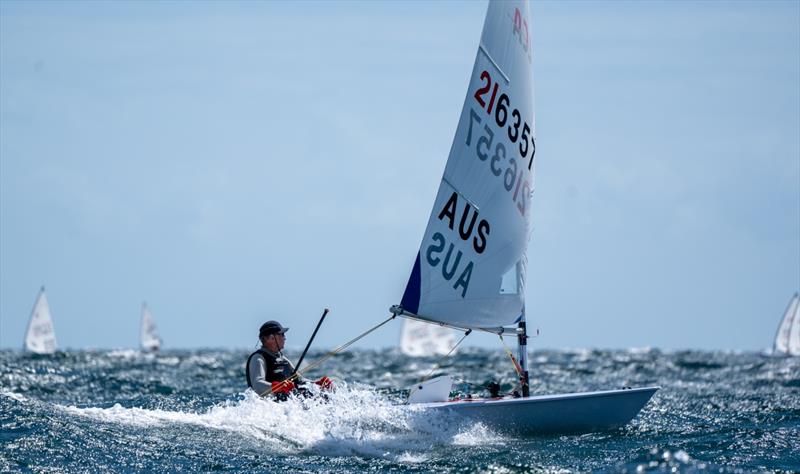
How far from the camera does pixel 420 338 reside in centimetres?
4475

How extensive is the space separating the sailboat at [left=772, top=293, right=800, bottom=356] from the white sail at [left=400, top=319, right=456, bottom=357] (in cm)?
1393

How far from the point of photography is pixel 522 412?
35.2 ft

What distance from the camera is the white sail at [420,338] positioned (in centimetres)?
4450

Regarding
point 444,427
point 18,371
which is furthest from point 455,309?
point 18,371

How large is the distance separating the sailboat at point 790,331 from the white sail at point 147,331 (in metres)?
32.0

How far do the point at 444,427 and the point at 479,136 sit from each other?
122 inches

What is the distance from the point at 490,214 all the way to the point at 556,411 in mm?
2241

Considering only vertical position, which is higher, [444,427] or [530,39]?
[530,39]

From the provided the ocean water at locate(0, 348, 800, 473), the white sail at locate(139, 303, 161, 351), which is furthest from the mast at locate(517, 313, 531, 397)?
the white sail at locate(139, 303, 161, 351)

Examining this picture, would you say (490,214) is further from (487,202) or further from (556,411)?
(556,411)

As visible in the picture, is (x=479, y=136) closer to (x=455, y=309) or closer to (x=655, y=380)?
(x=455, y=309)

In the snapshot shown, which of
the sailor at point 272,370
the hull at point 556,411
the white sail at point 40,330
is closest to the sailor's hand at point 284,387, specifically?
the sailor at point 272,370

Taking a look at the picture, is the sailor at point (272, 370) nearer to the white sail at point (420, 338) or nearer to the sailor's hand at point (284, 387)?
the sailor's hand at point (284, 387)

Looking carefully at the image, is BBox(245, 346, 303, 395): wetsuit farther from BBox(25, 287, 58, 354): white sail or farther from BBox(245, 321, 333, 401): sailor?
BBox(25, 287, 58, 354): white sail
